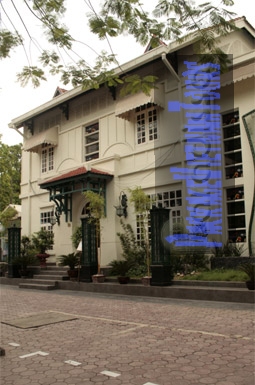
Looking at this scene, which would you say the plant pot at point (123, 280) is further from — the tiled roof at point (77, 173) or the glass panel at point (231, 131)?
the glass panel at point (231, 131)

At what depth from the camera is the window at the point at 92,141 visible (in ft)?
53.4

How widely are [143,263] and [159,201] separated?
232cm

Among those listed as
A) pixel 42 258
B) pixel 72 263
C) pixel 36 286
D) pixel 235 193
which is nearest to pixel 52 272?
pixel 42 258

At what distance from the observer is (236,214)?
11.6 m

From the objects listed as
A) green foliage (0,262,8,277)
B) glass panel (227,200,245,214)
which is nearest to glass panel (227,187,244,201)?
glass panel (227,200,245,214)

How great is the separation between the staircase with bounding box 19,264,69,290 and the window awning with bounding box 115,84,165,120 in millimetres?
6461

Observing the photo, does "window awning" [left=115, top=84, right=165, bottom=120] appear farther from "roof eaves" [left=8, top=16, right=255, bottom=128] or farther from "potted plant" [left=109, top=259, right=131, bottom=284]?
"potted plant" [left=109, top=259, right=131, bottom=284]

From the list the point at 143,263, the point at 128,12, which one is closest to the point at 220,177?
the point at 143,263

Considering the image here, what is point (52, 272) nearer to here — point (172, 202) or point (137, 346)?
point (172, 202)

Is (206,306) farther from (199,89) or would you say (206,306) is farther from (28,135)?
(28,135)

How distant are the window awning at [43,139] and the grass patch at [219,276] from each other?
32.3 ft

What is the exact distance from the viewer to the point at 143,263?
1266 centimetres

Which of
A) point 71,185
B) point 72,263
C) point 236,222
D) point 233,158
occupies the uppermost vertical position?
point 233,158

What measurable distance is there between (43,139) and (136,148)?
5315 millimetres
